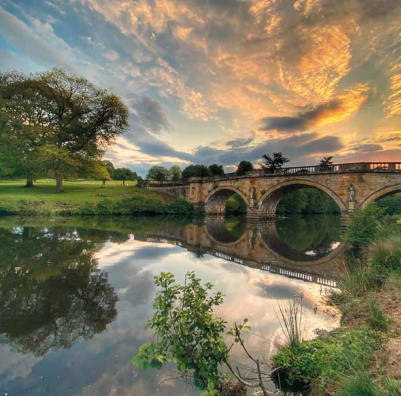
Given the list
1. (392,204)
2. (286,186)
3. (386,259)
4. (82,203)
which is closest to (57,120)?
(82,203)

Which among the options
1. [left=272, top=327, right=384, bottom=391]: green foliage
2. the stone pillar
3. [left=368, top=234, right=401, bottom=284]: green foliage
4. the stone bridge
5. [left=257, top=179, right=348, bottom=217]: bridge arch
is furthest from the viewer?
the stone pillar

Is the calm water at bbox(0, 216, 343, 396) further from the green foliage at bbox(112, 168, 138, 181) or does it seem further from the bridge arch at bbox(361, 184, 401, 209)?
the green foliage at bbox(112, 168, 138, 181)

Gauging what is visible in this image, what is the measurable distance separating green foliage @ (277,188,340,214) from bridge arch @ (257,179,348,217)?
17436mm

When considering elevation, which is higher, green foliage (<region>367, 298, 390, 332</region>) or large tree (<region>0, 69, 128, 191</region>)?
large tree (<region>0, 69, 128, 191</region>)

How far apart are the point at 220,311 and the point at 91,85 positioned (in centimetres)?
3792

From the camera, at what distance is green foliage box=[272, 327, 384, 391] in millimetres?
3172

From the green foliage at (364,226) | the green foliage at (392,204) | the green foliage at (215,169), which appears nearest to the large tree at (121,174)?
the green foliage at (215,169)

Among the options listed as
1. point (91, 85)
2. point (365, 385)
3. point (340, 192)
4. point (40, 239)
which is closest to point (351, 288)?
point (365, 385)

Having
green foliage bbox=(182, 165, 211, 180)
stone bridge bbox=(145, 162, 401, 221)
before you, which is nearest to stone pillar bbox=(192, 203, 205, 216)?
stone bridge bbox=(145, 162, 401, 221)

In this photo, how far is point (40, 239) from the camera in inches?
546

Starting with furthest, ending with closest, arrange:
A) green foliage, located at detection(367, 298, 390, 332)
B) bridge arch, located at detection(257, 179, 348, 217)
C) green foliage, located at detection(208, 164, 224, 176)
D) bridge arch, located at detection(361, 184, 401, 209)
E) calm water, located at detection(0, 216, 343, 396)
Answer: green foliage, located at detection(208, 164, 224, 176)
bridge arch, located at detection(257, 179, 348, 217)
bridge arch, located at detection(361, 184, 401, 209)
green foliage, located at detection(367, 298, 390, 332)
calm water, located at detection(0, 216, 343, 396)

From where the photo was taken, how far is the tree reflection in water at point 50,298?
15.1 ft

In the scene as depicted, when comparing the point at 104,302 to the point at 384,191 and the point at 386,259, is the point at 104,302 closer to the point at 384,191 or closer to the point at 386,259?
the point at 386,259

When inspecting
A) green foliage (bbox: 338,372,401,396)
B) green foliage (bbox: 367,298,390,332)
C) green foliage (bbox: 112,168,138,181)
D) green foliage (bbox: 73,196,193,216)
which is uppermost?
green foliage (bbox: 112,168,138,181)
